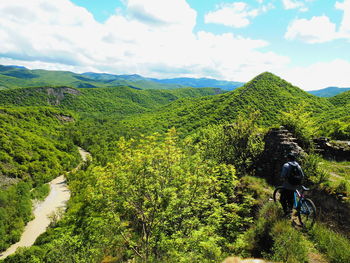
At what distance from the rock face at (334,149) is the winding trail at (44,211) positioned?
7053cm

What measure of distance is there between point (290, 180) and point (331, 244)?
8.99 feet

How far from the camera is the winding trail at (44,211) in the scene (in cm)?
5638

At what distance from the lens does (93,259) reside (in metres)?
20.7

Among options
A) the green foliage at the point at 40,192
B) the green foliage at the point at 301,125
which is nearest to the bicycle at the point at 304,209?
the green foliage at the point at 301,125

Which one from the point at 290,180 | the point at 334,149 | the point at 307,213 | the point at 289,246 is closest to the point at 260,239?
the point at 289,246

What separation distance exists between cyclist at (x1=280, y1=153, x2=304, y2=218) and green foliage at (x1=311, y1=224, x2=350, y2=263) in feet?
4.48

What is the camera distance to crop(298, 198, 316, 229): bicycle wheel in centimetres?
920

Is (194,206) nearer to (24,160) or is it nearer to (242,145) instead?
(242,145)

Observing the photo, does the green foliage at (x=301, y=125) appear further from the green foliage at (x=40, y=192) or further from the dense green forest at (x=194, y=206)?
the green foliage at (x=40, y=192)

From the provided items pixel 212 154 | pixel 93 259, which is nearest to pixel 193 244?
pixel 212 154

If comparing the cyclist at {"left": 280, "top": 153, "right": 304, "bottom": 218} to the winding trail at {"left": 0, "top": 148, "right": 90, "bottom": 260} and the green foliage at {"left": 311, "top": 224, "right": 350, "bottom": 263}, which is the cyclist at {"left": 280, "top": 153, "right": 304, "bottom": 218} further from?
the winding trail at {"left": 0, "top": 148, "right": 90, "bottom": 260}

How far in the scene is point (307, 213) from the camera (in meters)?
9.32

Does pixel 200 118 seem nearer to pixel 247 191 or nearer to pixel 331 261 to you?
pixel 247 191

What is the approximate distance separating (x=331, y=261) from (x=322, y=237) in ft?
4.00
